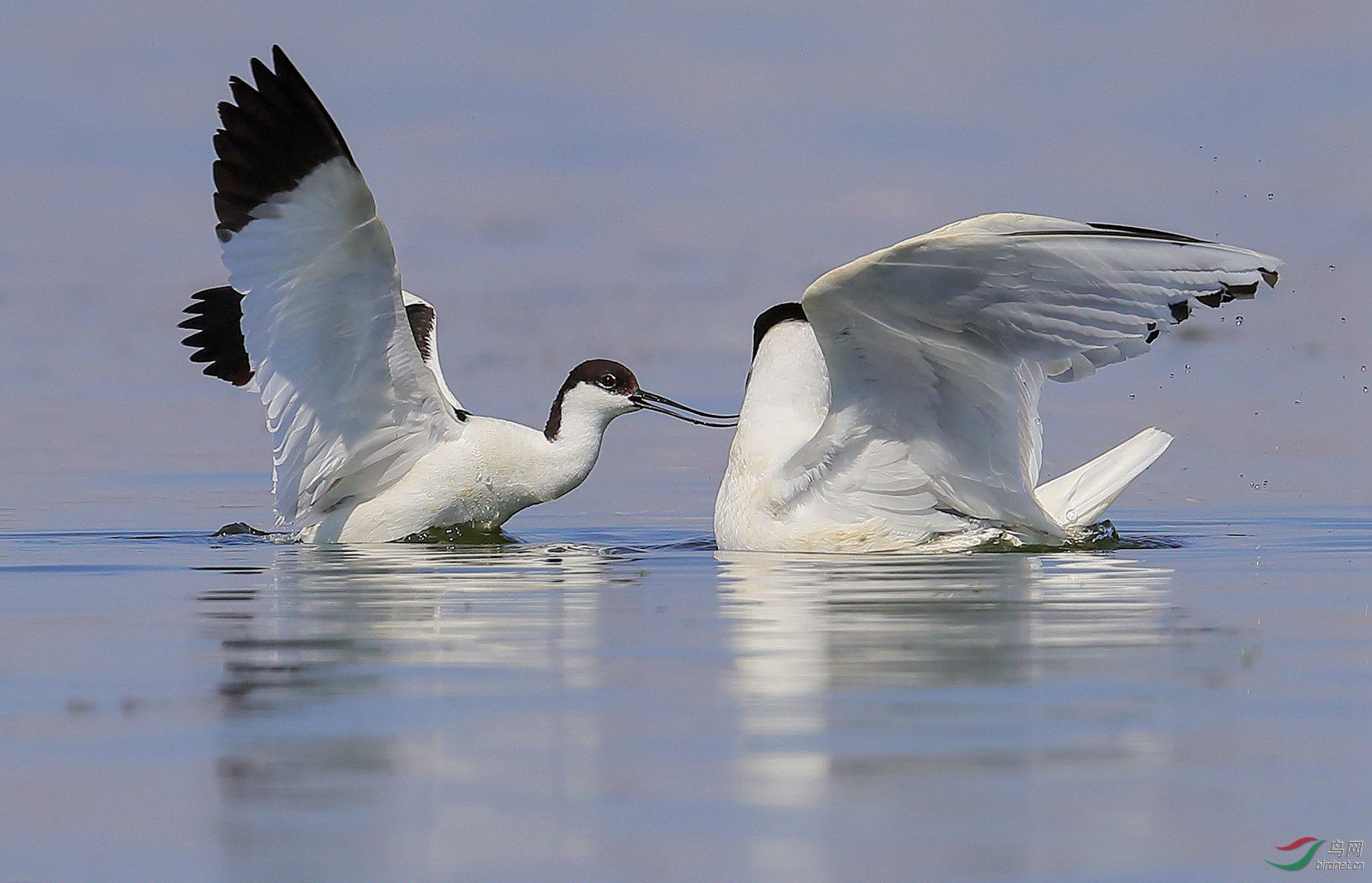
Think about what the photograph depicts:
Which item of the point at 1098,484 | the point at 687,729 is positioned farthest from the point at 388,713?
the point at 1098,484

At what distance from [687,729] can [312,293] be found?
5356 millimetres

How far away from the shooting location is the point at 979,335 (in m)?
7.71

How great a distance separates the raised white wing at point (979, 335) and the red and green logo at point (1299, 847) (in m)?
3.85

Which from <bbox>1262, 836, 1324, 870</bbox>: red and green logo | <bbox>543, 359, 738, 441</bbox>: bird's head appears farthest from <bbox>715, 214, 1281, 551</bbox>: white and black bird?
<bbox>1262, 836, 1324, 870</bbox>: red and green logo

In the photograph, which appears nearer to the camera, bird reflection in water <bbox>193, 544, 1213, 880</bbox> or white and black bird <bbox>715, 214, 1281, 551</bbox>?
bird reflection in water <bbox>193, 544, 1213, 880</bbox>

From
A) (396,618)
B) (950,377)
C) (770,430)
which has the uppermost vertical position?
(950,377)

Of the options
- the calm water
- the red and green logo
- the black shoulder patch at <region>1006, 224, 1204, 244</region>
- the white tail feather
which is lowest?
the red and green logo

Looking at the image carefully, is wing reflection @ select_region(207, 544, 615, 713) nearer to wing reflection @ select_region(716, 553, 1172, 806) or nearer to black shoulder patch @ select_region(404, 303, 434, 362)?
wing reflection @ select_region(716, 553, 1172, 806)

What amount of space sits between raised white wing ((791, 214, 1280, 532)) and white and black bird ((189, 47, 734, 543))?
2.24m

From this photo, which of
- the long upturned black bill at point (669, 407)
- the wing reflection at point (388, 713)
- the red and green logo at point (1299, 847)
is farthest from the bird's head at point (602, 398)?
the red and green logo at point (1299, 847)

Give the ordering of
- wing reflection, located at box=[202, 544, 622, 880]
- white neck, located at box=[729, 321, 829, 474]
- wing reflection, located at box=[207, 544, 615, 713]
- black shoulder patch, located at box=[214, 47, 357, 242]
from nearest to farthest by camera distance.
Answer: wing reflection, located at box=[202, 544, 622, 880] < wing reflection, located at box=[207, 544, 615, 713] < black shoulder patch, located at box=[214, 47, 357, 242] < white neck, located at box=[729, 321, 829, 474]

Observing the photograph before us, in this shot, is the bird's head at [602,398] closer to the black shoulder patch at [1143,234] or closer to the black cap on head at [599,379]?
the black cap on head at [599,379]

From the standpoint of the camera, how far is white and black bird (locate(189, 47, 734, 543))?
28.9 feet

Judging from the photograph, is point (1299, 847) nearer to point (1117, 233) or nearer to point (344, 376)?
point (1117, 233)
